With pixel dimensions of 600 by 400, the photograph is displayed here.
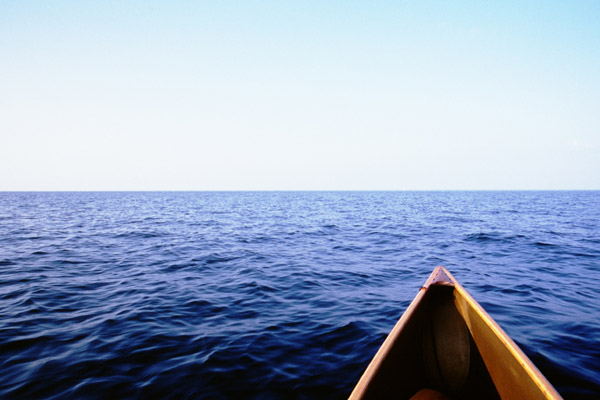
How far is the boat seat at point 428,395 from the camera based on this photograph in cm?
358

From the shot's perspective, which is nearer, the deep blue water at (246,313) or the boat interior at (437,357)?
the boat interior at (437,357)

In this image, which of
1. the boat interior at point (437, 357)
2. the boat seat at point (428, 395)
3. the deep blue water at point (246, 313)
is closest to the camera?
the boat interior at point (437, 357)

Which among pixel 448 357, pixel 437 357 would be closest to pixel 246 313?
pixel 437 357

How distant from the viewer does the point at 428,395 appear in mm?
3678

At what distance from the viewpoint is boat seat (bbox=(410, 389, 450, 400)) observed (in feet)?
11.8

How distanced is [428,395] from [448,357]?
0.60 m

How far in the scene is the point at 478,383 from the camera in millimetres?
3715

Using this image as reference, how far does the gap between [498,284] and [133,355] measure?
8609 mm

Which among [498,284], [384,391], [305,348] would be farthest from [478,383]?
[498,284]

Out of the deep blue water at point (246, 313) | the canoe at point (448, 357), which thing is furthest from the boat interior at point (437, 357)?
the deep blue water at point (246, 313)

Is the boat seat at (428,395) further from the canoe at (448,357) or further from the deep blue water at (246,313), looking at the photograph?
the deep blue water at (246,313)

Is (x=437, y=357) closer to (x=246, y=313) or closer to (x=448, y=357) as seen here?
(x=448, y=357)

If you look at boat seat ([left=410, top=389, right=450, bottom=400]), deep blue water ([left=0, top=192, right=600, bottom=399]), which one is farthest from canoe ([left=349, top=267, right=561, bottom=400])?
deep blue water ([left=0, top=192, right=600, bottom=399])

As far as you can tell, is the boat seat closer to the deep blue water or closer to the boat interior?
the boat interior
